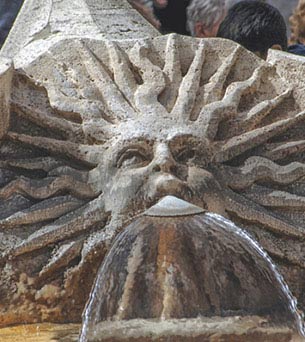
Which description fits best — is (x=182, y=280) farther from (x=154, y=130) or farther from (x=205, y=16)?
(x=205, y=16)

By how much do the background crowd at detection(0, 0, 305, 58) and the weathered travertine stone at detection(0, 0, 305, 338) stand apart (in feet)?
1.95

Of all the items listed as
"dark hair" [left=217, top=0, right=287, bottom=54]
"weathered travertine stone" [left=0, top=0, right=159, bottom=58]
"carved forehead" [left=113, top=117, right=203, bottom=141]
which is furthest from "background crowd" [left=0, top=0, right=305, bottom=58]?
"carved forehead" [left=113, top=117, right=203, bottom=141]

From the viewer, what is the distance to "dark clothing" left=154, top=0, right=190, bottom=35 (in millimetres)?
5555

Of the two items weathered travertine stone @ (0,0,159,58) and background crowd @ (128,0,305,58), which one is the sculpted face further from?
background crowd @ (128,0,305,58)

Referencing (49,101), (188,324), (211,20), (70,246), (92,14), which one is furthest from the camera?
(211,20)

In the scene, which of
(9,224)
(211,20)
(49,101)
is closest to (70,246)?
(9,224)

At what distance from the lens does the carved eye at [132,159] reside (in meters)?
3.62

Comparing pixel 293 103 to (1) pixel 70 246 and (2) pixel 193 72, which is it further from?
(1) pixel 70 246

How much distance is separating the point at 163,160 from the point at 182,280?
2.31ft

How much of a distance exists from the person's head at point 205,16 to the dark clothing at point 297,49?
339 millimetres

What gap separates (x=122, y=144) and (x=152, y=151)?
0.10 metres

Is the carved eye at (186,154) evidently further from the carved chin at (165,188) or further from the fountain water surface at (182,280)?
the fountain water surface at (182,280)

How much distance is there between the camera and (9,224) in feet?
11.8

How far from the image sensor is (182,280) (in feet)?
9.64
